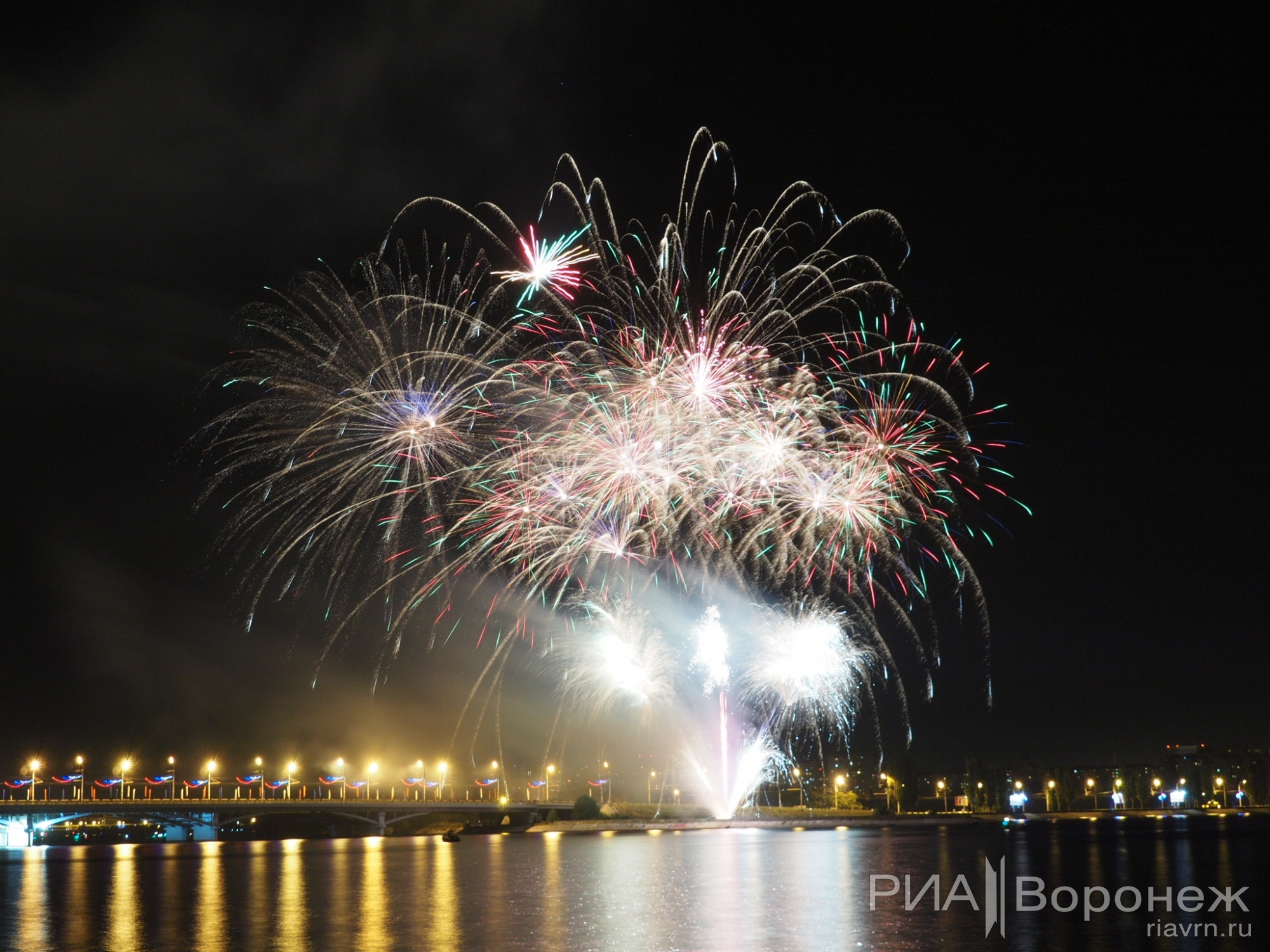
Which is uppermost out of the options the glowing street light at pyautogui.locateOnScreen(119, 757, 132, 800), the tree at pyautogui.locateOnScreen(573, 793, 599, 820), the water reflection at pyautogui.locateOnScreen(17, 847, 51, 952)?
the water reflection at pyautogui.locateOnScreen(17, 847, 51, 952)

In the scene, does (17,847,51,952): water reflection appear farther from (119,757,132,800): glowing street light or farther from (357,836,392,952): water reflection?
(119,757,132,800): glowing street light

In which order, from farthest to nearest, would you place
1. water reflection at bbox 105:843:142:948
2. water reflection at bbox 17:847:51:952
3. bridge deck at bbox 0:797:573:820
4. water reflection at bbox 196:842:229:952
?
bridge deck at bbox 0:797:573:820
water reflection at bbox 17:847:51:952
water reflection at bbox 105:843:142:948
water reflection at bbox 196:842:229:952

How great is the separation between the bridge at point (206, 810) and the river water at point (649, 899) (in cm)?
3543

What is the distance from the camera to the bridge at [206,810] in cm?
10069

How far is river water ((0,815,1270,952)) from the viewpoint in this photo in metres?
24.7

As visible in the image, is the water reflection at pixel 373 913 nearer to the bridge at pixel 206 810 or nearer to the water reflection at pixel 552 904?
the water reflection at pixel 552 904

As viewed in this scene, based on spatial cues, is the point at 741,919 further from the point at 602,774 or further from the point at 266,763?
the point at 266,763

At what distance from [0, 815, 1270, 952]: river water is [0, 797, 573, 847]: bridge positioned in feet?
116

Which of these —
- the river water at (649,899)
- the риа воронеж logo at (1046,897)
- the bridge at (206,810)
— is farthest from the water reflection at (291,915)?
the bridge at (206,810)

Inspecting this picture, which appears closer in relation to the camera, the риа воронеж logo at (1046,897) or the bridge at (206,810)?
the риа воронеж logo at (1046,897)

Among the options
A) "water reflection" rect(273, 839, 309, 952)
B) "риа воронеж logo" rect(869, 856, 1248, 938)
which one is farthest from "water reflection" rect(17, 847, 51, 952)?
"риа воронеж logo" rect(869, 856, 1248, 938)

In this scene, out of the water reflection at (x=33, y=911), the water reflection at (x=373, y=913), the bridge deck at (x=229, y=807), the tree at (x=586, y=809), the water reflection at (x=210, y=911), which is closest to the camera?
the water reflection at (x=373, y=913)

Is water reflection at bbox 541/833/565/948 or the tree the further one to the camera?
the tree

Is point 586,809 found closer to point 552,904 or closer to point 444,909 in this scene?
point 552,904
